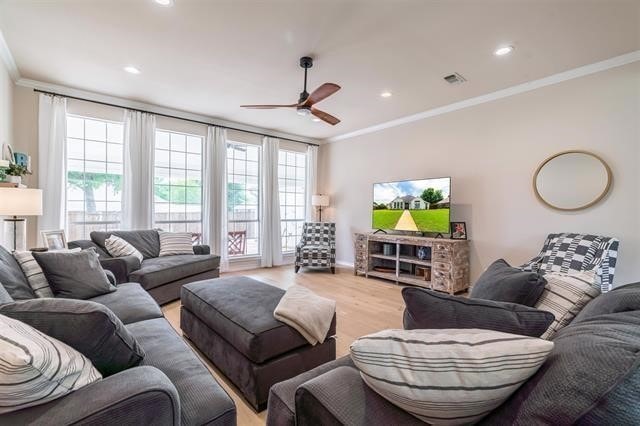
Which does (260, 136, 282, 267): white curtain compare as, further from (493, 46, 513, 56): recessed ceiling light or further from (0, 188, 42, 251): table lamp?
(493, 46, 513, 56): recessed ceiling light

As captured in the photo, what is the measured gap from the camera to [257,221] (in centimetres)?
578

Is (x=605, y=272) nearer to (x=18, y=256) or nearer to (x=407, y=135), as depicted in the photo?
(x=407, y=135)

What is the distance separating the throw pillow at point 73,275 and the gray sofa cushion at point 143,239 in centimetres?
166

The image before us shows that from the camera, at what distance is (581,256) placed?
2840 millimetres

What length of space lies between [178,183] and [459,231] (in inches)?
176

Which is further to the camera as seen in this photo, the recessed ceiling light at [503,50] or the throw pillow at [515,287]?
A: the recessed ceiling light at [503,50]

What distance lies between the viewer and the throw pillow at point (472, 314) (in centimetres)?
93

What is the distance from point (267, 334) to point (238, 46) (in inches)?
101

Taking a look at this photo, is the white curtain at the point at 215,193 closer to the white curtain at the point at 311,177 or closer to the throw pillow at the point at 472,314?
the white curtain at the point at 311,177

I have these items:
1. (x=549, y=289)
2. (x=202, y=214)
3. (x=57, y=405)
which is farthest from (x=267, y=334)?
(x=202, y=214)

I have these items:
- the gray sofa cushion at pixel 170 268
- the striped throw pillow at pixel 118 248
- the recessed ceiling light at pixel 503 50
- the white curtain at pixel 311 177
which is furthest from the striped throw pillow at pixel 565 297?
the white curtain at pixel 311 177

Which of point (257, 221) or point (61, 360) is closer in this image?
point (61, 360)

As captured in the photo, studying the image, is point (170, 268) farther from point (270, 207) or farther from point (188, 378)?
point (188, 378)

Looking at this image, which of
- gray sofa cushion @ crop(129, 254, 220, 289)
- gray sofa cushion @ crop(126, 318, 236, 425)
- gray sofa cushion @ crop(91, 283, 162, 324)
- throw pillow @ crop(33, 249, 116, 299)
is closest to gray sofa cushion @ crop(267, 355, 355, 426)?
gray sofa cushion @ crop(126, 318, 236, 425)
